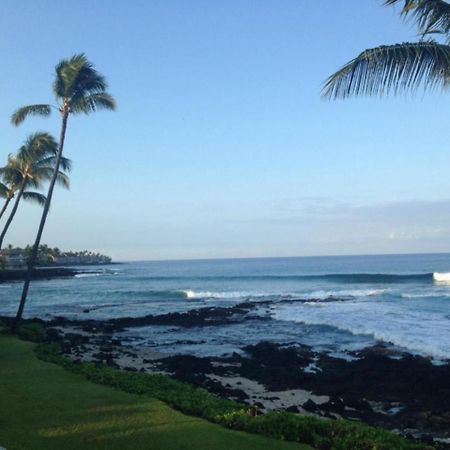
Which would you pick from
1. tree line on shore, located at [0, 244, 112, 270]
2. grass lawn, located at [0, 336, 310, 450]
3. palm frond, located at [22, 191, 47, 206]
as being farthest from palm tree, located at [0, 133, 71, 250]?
tree line on shore, located at [0, 244, 112, 270]

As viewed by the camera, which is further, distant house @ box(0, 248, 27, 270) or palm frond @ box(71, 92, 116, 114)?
distant house @ box(0, 248, 27, 270)

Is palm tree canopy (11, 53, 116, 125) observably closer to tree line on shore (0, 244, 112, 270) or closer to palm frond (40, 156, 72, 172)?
palm frond (40, 156, 72, 172)

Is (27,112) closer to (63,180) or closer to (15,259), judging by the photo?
(63,180)

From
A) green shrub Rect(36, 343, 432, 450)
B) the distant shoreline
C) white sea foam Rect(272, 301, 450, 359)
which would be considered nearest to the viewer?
green shrub Rect(36, 343, 432, 450)

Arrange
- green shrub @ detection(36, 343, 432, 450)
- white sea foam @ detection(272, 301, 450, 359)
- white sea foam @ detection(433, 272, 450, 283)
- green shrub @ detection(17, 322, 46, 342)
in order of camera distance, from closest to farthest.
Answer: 1. green shrub @ detection(36, 343, 432, 450)
2. green shrub @ detection(17, 322, 46, 342)
3. white sea foam @ detection(272, 301, 450, 359)
4. white sea foam @ detection(433, 272, 450, 283)

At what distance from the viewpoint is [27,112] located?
19.2 meters

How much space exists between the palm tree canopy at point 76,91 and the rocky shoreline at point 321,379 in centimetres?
891

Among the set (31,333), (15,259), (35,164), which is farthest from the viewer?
(15,259)

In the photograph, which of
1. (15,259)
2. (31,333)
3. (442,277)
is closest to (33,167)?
(31,333)

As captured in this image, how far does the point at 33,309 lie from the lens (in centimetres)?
3869

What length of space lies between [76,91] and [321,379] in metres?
13.4

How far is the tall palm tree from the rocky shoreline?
5.52m

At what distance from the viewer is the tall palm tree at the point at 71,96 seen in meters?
18.8

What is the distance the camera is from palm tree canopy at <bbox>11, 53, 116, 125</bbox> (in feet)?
61.6
